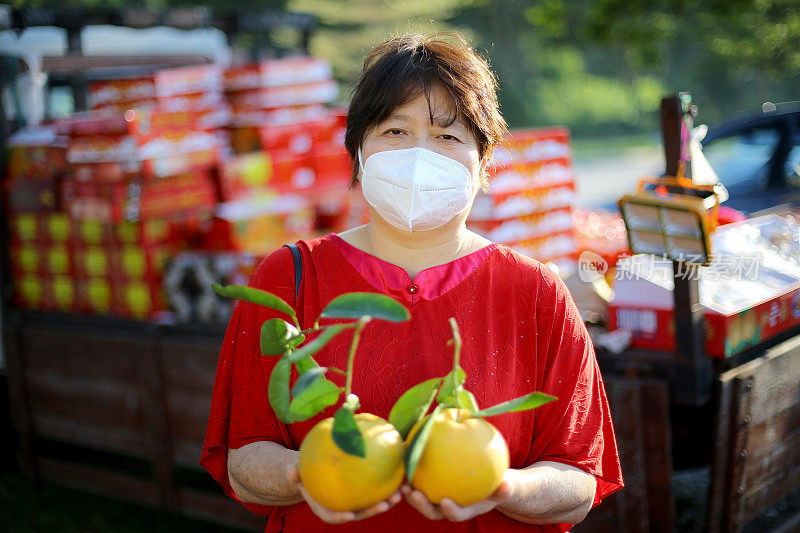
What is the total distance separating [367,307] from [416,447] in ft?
0.76

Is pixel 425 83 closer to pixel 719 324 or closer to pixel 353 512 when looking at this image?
pixel 353 512

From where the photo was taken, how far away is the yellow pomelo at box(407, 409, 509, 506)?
116cm

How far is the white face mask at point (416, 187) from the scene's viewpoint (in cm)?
150

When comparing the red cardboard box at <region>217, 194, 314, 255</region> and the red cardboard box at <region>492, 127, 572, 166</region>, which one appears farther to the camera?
the red cardboard box at <region>492, 127, 572, 166</region>

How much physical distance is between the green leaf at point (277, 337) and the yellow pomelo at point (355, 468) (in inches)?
6.5

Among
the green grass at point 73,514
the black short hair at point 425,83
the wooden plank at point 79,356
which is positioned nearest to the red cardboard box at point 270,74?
the wooden plank at point 79,356

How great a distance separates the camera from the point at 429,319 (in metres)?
1.51

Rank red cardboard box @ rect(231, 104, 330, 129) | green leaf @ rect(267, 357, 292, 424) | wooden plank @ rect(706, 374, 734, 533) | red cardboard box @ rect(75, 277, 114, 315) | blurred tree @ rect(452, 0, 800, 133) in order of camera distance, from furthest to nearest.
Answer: blurred tree @ rect(452, 0, 800, 133), red cardboard box @ rect(231, 104, 330, 129), red cardboard box @ rect(75, 277, 114, 315), wooden plank @ rect(706, 374, 734, 533), green leaf @ rect(267, 357, 292, 424)

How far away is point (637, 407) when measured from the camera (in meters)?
2.52

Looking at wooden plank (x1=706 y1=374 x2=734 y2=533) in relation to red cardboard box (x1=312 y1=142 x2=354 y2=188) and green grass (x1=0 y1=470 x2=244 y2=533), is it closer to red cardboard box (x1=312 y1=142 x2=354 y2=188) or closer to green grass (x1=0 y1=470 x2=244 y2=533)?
green grass (x1=0 y1=470 x2=244 y2=533)

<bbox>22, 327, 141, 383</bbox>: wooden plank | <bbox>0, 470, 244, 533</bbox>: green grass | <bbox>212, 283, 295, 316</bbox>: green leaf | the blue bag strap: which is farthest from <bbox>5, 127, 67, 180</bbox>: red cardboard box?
<bbox>212, 283, 295, 316</bbox>: green leaf

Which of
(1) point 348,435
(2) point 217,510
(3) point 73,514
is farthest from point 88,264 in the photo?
(1) point 348,435

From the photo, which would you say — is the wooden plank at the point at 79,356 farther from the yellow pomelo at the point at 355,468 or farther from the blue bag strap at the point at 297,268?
the yellow pomelo at the point at 355,468

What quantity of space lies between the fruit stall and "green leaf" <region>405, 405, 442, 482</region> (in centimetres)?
→ 105
